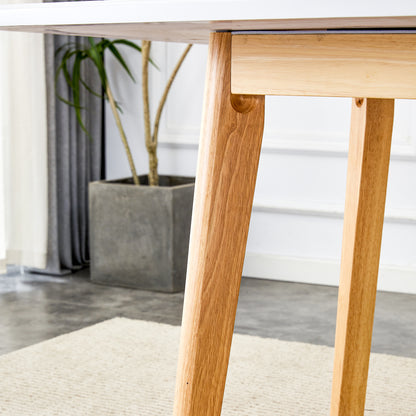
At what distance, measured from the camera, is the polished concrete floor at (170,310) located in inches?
71.6

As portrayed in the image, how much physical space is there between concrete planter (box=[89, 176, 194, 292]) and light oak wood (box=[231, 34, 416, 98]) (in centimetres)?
166

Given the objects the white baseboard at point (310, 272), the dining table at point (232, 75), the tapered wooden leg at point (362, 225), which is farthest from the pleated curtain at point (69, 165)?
the dining table at point (232, 75)

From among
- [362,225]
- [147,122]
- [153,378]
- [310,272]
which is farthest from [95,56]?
[362,225]

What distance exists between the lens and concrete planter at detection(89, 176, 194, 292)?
2254mm

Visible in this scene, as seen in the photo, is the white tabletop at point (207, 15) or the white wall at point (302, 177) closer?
the white tabletop at point (207, 15)

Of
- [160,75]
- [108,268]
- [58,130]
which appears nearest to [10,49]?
[58,130]

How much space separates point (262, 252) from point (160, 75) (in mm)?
732

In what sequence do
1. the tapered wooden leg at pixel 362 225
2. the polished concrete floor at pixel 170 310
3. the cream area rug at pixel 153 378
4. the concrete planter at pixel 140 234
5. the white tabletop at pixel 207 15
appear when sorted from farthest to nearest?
the concrete planter at pixel 140 234, the polished concrete floor at pixel 170 310, the cream area rug at pixel 153 378, the tapered wooden leg at pixel 362 225, the white tabletop at pixel 207 15

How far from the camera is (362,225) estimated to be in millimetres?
881

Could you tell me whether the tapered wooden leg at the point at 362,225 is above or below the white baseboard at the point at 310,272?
above

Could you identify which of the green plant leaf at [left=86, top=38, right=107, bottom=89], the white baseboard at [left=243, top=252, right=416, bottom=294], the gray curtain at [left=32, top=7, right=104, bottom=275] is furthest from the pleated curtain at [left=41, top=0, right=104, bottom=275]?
the white baseboard at [left=243, top=252, right=416, bottom=294]

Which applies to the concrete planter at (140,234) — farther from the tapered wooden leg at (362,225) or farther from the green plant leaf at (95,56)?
the tapered wooden leg at (362,225)

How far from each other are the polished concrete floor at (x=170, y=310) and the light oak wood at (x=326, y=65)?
1261 mm

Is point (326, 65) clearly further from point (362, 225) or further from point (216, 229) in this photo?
point (362, 225)
